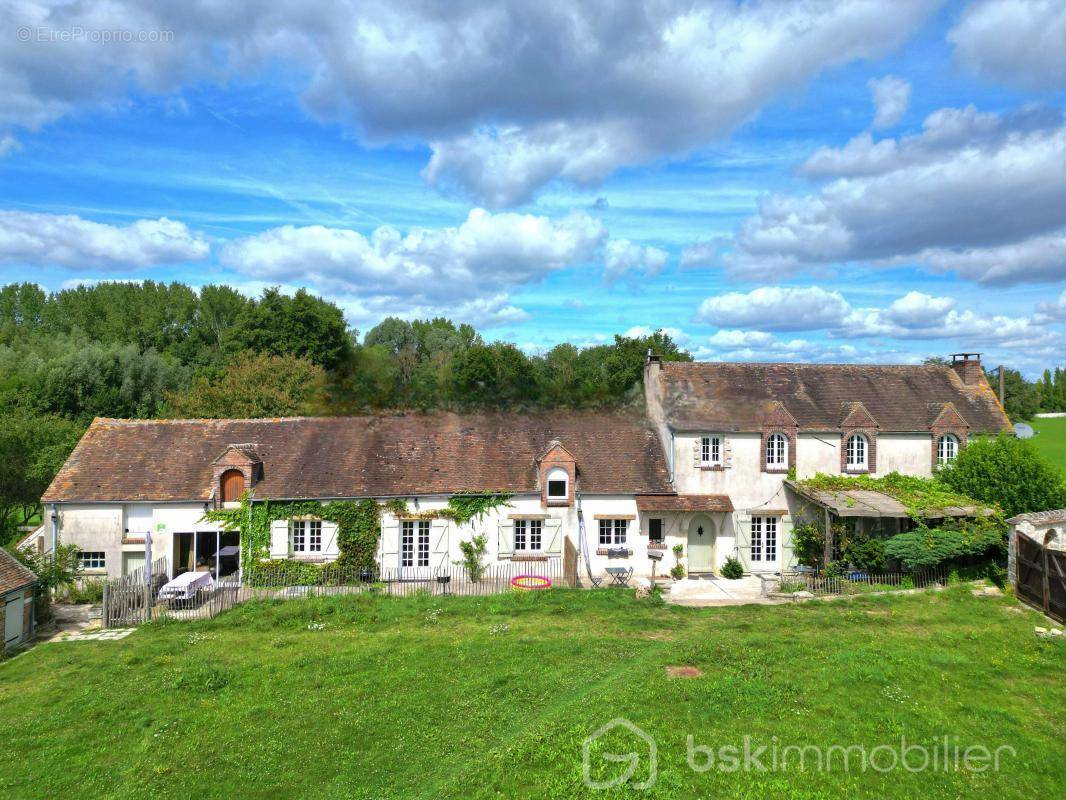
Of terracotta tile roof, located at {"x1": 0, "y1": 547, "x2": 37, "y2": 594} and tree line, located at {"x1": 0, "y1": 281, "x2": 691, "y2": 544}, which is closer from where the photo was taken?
terracotta tile roof, located at {"x1": 0, "y1": 547, "x2": 37, "y2": 594}

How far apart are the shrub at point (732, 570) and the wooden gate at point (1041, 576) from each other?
9888mm

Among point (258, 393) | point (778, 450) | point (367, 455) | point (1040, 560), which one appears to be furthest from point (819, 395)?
point (258, 393)

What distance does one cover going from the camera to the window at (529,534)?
2803 cm

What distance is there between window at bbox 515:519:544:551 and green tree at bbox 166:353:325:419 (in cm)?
1863

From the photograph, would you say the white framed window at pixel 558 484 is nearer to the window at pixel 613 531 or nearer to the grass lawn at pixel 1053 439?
the window at pixel 613 531

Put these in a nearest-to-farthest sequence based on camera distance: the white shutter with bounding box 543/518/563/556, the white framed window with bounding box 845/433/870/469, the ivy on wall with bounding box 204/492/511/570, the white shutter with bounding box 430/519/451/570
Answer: the ivy on wall with bounding box 204/492/511/570
the white shutter with bounding box 430/519/451/570
the white shutter with bounding box 543/518/563/556
the white framed window with bounding box 845/433/870/469

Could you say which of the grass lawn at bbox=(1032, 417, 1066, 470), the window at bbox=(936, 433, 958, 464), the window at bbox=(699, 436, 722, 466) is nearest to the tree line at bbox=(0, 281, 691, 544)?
the window at bbox=(699, 436, 722, 466)

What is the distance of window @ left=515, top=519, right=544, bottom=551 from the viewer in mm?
28031

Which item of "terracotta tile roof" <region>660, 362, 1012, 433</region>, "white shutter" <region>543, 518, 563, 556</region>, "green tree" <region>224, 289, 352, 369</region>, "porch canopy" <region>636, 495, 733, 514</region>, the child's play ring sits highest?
"green tree" <region>224, 289, 352, 369</region>

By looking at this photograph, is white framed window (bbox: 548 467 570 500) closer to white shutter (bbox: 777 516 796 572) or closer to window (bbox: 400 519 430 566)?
window (bbox: 400 519 430 566)

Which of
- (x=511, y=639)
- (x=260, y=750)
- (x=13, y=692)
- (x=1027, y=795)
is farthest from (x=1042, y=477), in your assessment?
(x=13, y=692)

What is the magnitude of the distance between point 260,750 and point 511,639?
26.2ft

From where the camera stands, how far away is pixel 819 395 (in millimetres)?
32062

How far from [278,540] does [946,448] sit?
103 feet
